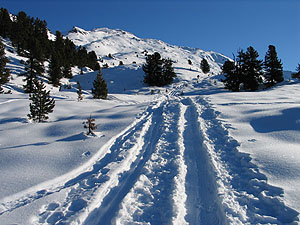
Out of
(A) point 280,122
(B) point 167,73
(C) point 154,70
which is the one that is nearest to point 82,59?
(C) point 154,70

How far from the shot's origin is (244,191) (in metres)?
3.64

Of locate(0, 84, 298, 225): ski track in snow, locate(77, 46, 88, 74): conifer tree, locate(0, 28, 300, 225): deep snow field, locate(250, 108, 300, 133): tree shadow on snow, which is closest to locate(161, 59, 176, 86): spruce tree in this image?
locate(77, 46, 88, 74): conifer tree

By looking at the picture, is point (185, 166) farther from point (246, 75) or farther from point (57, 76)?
point (57, 76)

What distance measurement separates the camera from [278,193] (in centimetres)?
337

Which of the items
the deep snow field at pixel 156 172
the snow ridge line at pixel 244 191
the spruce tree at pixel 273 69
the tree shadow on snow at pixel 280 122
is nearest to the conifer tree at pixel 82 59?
the spruce tree at pixel 273 69

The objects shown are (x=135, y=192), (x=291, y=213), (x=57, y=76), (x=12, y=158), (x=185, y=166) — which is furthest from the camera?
(x=57, y=76)

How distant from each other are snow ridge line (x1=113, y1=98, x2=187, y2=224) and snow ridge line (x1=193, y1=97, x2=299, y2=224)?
848mm

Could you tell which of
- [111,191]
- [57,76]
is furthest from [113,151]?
[57,76]

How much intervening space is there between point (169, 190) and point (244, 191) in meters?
1.52

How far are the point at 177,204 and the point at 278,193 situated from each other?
192 cm

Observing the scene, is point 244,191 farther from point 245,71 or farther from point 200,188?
point 245,71

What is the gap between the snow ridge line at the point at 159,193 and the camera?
3113 mm

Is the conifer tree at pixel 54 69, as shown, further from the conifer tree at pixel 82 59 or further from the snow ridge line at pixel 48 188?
the snow ridge line at pixel 48 188

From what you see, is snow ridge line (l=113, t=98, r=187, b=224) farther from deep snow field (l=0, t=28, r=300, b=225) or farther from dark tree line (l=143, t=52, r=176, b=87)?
dark tree line (l=143, t=52, r=176, b=87)
